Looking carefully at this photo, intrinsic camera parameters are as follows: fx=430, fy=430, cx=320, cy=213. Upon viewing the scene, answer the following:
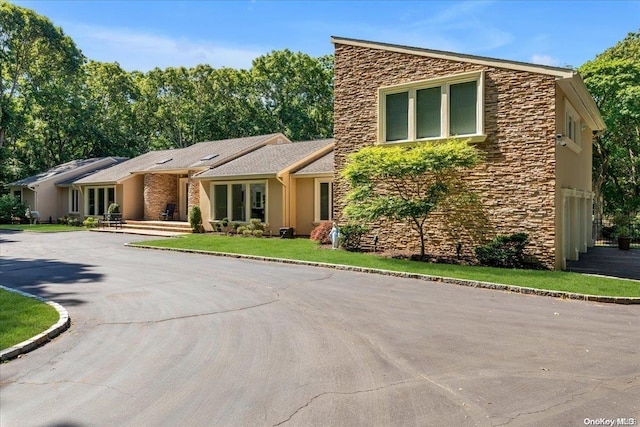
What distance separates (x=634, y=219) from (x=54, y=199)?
3757 cm

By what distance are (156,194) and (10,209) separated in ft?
40.9

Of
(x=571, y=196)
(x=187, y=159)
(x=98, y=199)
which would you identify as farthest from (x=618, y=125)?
(x=98, y=199)

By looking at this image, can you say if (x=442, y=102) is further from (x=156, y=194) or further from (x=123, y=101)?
(x=123, y=101)

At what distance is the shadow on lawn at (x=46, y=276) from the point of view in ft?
28.3

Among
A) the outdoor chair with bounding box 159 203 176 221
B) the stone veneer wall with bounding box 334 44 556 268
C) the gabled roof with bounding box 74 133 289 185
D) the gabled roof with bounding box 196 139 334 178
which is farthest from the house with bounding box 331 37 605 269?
the outdoor chair with bounding box 159 203 176 221

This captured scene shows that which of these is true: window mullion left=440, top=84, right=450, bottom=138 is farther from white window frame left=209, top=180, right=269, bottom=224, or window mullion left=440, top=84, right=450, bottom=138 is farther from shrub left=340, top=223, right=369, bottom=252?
white window frame left=209, top=180, right=269, bottom=224

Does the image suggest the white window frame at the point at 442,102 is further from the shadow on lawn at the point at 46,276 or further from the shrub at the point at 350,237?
the shadow on lawn at the point at 46,276

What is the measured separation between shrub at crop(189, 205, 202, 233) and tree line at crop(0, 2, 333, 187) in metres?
20.6

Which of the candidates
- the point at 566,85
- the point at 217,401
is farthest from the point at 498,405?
the point at 566,85

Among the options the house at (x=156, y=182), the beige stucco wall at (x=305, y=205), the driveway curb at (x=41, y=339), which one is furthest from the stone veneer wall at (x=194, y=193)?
the driveway curb at (x=41, y=339)

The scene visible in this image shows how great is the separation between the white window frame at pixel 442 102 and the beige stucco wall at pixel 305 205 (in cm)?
582

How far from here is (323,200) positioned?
65.1ft

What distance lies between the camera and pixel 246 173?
20891mm

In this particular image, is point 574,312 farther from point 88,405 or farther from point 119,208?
point 119,208
